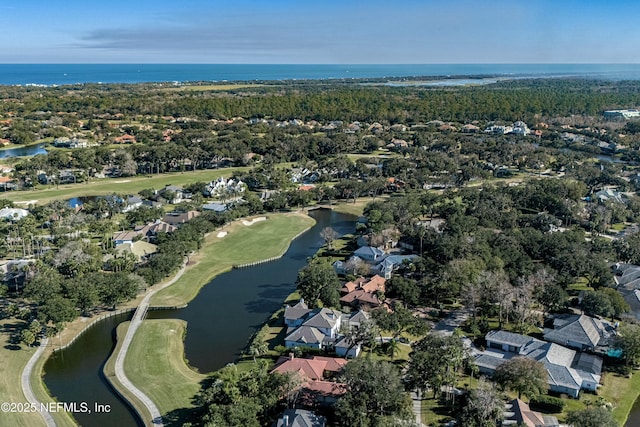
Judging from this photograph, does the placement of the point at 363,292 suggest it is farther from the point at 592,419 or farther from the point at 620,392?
the point at 592,419

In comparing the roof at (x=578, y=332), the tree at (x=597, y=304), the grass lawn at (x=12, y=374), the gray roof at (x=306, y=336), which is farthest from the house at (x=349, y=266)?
the grass lawn at (x=12, y=374)

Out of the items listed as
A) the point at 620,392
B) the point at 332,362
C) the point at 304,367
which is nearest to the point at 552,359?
the point at 620,392

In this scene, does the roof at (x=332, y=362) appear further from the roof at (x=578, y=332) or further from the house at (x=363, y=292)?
the roof at (x=578, y=332)

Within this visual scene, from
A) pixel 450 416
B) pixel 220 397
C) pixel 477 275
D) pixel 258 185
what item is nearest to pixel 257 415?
pixel 220 397

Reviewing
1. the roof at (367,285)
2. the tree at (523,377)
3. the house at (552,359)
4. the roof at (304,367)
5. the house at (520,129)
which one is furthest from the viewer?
the house at (520,129)

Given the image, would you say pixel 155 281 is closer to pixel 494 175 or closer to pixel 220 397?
pixel 220 397

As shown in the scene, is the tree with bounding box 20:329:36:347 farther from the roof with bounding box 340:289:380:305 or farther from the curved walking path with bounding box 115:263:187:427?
the roof with bounding box 340:289:380:305
